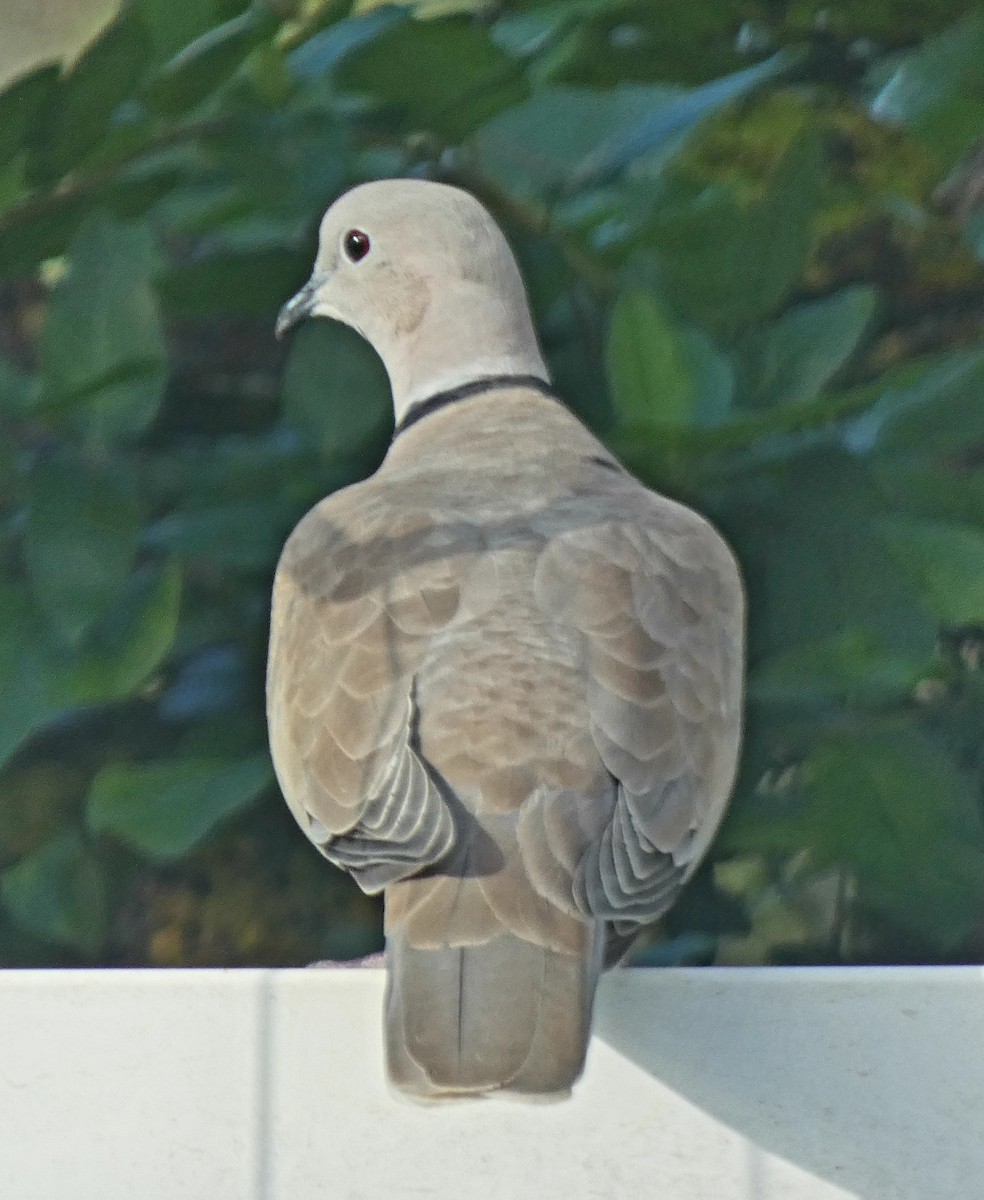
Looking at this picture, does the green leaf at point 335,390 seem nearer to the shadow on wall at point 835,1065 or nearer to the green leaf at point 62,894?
the green leaf at point 62,894

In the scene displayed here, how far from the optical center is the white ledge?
3.57 ft

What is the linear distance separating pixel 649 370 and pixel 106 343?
1.50ft

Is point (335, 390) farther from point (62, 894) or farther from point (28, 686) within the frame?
point (62, 894)

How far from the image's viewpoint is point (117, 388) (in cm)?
134

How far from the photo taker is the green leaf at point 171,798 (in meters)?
1.32

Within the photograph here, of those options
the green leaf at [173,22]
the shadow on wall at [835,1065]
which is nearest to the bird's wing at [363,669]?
the shadow on wall at [835,1065]

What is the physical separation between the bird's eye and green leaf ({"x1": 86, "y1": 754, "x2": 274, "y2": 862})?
1.37 feet

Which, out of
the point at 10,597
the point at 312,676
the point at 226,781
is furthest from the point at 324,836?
the point at 10,597

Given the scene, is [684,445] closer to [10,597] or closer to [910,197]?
A: [910,197]

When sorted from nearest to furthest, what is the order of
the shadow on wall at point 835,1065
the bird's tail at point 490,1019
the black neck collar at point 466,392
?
the bird's tail at point 490,1019
the shadow on wall at point 835,1065
the black neck collar at point 466,392

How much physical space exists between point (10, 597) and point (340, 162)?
1.51ft

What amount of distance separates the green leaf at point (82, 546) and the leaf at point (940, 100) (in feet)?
2.38

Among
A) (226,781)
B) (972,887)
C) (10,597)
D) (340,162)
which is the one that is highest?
(340,162)

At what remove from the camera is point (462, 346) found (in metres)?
1.28
